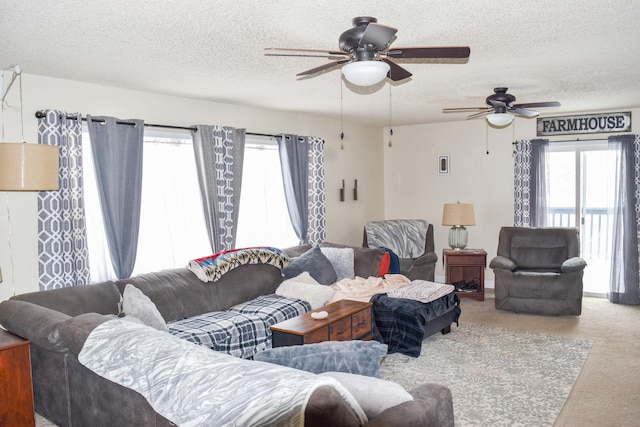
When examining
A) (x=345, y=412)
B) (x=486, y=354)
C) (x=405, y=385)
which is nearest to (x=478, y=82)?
(x=486, y=354)

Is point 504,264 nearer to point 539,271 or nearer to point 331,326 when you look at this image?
point 539,271

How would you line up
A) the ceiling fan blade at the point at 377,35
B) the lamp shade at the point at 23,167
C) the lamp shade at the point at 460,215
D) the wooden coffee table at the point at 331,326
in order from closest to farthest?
the ceiling fan blade at the point at 377,35
the lamp shade at the point at 23,167
the wooden coffee table at the point at 331,326
the lamp shade at the point at 460,215

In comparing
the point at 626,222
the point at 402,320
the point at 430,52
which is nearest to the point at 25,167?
the point at 430,52

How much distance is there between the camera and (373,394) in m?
1.83

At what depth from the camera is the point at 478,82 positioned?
443 centimetres

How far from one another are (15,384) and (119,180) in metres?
1.83

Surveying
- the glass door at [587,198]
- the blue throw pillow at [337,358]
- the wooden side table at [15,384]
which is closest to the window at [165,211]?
the wooden side table at [15,384]

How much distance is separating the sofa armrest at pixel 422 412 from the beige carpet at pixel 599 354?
159 cm

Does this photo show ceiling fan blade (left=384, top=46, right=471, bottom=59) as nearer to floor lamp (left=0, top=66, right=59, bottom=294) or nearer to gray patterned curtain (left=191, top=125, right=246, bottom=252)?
floor lamp (left=0, top=66, right=59, bottom=294)

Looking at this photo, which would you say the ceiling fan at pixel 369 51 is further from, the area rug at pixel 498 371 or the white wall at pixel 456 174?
the white wall at pixel 456 174

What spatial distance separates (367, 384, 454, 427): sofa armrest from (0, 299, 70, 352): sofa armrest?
1851 mm

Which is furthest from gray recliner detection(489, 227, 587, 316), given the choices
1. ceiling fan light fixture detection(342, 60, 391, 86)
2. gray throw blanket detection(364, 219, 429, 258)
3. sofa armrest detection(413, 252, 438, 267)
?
ceiling fan light fixture detection(342, 60, 391, 86)

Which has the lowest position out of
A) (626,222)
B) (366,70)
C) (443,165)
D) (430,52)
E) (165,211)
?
(626,222)

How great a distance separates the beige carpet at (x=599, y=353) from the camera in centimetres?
325
